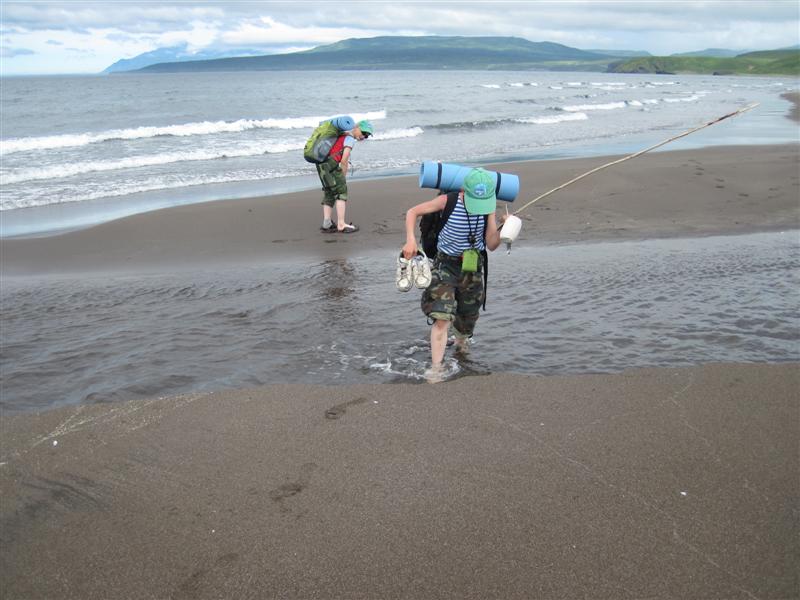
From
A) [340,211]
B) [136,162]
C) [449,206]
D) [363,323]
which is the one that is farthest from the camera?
[136,162]

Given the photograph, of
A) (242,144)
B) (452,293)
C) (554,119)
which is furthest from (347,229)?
(554,119)

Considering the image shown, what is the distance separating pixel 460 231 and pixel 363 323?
1831mm

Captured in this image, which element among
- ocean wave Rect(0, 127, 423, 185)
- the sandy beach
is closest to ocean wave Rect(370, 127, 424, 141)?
ocean wave Rect(0, 127, 423, 185)

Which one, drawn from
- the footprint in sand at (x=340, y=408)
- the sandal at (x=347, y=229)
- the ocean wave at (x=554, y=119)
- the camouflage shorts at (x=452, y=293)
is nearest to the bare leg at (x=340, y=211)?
the sandal at (x=347, y=229)

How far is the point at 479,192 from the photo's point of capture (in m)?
4.83

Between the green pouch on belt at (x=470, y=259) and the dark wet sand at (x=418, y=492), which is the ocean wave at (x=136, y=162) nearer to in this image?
the dark wet sand at (x=418, y=492)

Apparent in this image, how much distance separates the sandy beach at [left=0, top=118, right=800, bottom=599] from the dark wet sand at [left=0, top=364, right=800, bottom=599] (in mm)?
12

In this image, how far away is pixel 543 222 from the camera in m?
10.8

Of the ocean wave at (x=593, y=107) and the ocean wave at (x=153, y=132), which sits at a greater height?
the ocean wave at (x=593, y=107)

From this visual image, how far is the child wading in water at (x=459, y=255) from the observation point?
488 centimetres

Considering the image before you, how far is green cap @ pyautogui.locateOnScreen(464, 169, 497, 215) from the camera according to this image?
15.8 ft

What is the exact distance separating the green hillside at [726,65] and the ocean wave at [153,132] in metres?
95.2

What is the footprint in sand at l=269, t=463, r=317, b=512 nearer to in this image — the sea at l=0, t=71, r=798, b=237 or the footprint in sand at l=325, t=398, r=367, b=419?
the footprint in sand at l=325, t=398, r=367, b=419

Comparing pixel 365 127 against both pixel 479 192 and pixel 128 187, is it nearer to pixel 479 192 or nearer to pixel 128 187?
pixel 479 192
